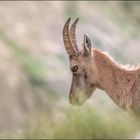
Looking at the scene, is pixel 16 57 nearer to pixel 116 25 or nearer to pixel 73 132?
pixel 116 25

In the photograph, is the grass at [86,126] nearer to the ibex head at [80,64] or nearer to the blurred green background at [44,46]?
the ibex head at [80,64]

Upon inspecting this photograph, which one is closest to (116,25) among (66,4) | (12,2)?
(66,4)

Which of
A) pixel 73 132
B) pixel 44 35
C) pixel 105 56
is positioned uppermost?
pixel 44 35

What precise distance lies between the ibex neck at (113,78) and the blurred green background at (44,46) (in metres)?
7.89

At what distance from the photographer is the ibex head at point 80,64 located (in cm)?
1934

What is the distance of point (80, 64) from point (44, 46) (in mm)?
27562

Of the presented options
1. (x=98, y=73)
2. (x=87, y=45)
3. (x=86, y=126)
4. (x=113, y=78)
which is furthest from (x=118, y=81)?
(x=86, y=126)

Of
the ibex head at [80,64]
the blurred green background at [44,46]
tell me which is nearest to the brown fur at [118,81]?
the ibex head at [80,64]

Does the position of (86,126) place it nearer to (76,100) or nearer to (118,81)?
(76,100)

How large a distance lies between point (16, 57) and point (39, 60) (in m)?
1.17

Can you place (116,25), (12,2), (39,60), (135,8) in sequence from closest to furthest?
(39,60)
(12,2)
(116,25)
(135,8)

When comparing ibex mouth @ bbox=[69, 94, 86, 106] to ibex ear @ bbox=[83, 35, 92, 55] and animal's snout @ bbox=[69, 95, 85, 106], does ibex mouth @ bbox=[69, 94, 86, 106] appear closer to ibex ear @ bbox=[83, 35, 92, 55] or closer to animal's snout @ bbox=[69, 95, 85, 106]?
animal's snout @ bbox=[69, 95, 85, 106]

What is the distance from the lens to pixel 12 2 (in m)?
49.7

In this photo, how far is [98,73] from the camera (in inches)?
765
